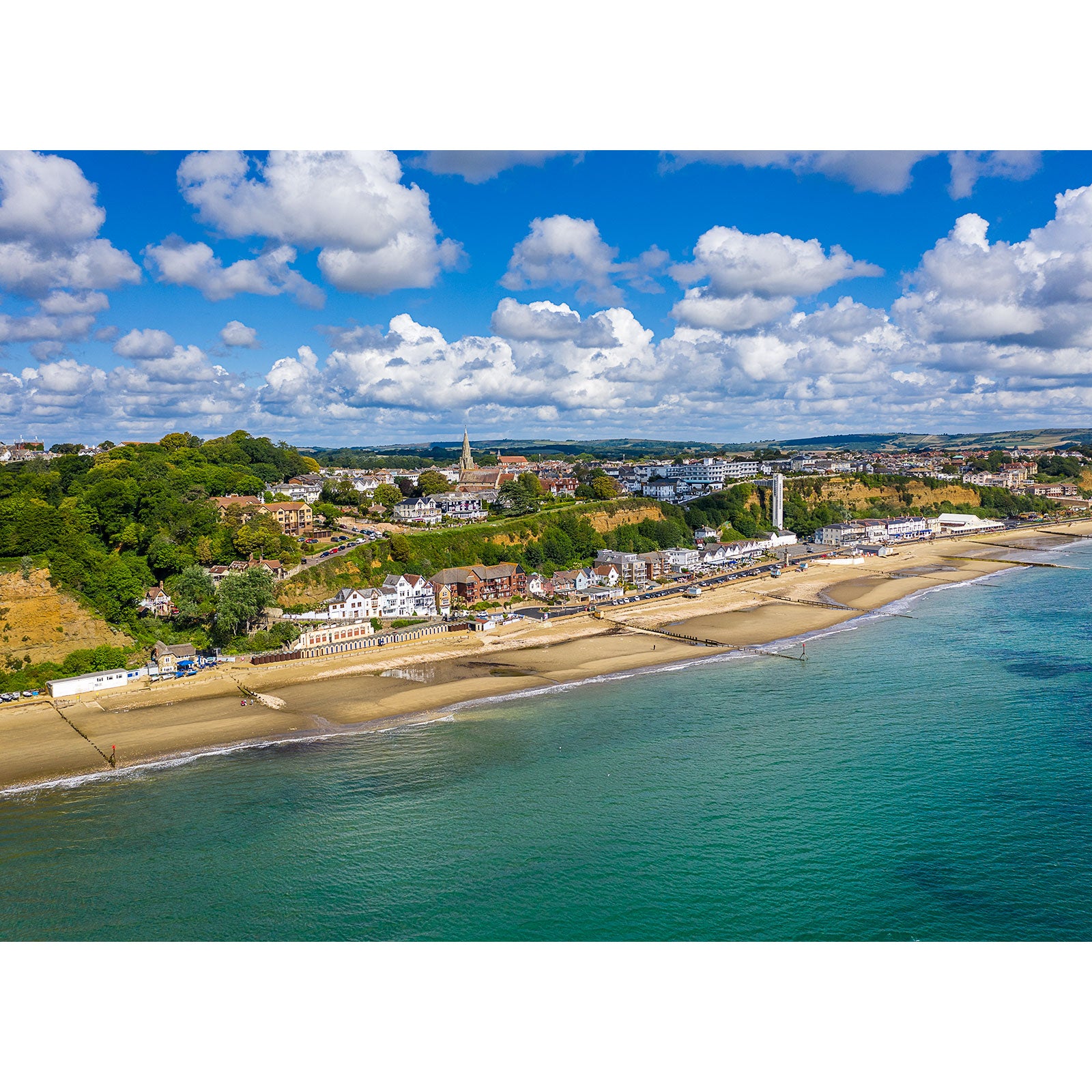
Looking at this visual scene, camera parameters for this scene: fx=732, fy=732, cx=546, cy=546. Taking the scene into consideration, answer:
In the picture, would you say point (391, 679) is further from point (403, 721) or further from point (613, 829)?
Result: point (613, 829)

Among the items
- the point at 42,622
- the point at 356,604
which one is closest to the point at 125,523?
the point at 42,622

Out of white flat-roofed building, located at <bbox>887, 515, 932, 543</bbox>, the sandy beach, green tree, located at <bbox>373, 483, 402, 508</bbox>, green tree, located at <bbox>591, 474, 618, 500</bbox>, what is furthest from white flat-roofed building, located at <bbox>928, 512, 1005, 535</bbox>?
green tree, located at <bbox>373, 483, 402, 508</bbox>

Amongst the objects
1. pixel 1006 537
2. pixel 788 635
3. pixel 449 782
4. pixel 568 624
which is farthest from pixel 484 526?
pixel 1006 537

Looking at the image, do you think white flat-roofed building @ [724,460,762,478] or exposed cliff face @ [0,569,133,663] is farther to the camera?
white flat-roofed building @ [724,460,762,478]

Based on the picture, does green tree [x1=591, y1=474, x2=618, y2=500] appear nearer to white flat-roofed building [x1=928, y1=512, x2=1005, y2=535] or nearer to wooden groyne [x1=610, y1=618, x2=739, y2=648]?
wooden groyne [x1=610, y1=618, x2=739, y2=648]

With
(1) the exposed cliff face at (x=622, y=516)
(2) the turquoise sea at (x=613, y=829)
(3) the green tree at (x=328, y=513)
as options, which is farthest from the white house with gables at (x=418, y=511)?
(2) the turquoise sea at (x=613, y=829)

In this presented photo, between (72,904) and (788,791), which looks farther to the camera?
(788,791)

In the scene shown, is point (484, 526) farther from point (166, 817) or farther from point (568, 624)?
point (166, 817)
